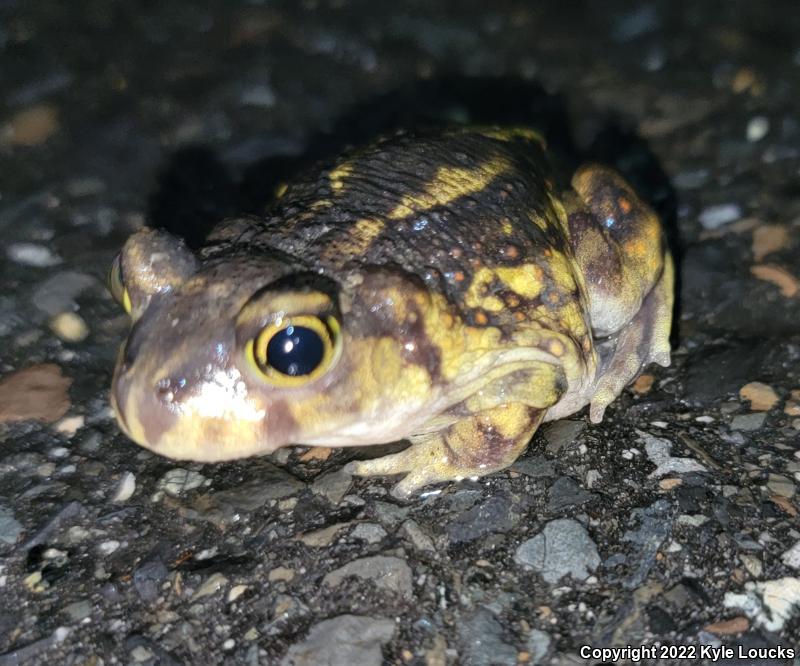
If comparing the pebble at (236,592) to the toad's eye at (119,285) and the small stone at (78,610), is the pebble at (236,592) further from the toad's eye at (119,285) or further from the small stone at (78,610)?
the toad's eye at (119,285)

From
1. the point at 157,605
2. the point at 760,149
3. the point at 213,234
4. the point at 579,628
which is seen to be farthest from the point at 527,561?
the point at 760,149

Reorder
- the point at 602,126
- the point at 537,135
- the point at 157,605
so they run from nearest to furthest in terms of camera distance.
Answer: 1. the point at 157,605
2. the point at 537,135
3. the point at 602,126

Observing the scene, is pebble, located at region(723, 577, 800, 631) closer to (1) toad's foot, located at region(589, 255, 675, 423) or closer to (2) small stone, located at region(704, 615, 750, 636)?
(2) small stone, located at region(704, 615, 750, 636)

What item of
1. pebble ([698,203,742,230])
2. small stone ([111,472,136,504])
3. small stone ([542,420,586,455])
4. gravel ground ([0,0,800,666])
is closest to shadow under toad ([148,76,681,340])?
gravel ground ([0,0,800,666])

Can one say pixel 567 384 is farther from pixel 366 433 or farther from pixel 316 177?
pixel 316 177

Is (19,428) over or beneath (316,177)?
beneath

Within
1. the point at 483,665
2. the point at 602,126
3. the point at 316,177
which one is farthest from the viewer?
the point at 602,126
